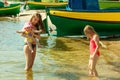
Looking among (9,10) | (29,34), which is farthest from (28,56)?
(9,10)

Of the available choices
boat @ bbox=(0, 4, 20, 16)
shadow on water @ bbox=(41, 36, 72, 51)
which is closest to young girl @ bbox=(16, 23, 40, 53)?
shadow on water @ bbox=(41, 36, 72, 51)

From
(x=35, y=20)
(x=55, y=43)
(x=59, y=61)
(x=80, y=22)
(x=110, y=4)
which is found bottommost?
(x=55, y=43)

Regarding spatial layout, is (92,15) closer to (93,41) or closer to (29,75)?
(29,75)

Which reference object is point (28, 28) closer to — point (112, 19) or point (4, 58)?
point (4, 58)

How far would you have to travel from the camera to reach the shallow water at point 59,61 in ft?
30.4

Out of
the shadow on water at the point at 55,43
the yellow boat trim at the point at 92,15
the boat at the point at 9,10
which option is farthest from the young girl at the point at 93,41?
the boat at the point at 9,10

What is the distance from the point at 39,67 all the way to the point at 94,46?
7.92 ft

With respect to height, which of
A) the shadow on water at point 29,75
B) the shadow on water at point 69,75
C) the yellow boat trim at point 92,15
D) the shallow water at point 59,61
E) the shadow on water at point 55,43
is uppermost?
the yellow boat trim at point 92,15

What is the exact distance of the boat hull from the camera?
1714 cm

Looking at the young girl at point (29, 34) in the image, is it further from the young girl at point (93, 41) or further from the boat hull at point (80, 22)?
the boat hull at point (80, 22)

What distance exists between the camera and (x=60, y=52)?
1334 cm

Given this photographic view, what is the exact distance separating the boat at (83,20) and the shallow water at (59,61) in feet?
2.83

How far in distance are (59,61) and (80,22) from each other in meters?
6.17

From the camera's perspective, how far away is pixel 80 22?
17266mm
